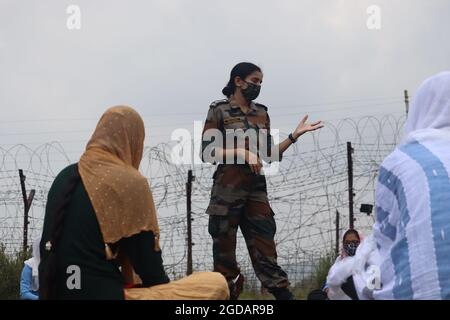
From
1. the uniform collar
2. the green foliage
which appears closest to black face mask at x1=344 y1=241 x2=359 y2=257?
the uniform collar

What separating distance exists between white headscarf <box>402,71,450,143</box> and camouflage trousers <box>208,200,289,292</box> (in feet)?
7.20

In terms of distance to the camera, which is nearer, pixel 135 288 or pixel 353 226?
pixel 135 288

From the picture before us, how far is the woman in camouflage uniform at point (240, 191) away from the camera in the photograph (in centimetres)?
604

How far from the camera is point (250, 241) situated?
614cm

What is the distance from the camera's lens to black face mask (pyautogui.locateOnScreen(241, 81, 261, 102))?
6.22 m

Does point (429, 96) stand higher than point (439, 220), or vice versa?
point (429, 96)

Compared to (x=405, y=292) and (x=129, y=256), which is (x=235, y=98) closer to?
(x=129, y=256)

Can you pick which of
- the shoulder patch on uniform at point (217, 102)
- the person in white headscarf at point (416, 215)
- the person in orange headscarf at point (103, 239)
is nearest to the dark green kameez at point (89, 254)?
the person in orange headscarf at point (103, 239)

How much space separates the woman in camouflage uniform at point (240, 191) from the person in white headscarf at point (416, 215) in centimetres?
218

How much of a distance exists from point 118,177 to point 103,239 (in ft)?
1.01

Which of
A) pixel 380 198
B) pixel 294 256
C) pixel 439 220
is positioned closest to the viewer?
pixel 439 220

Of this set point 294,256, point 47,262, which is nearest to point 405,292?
point 47,262

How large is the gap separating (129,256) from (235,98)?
94.7 inches

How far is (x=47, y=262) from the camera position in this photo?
4047 millimetres
